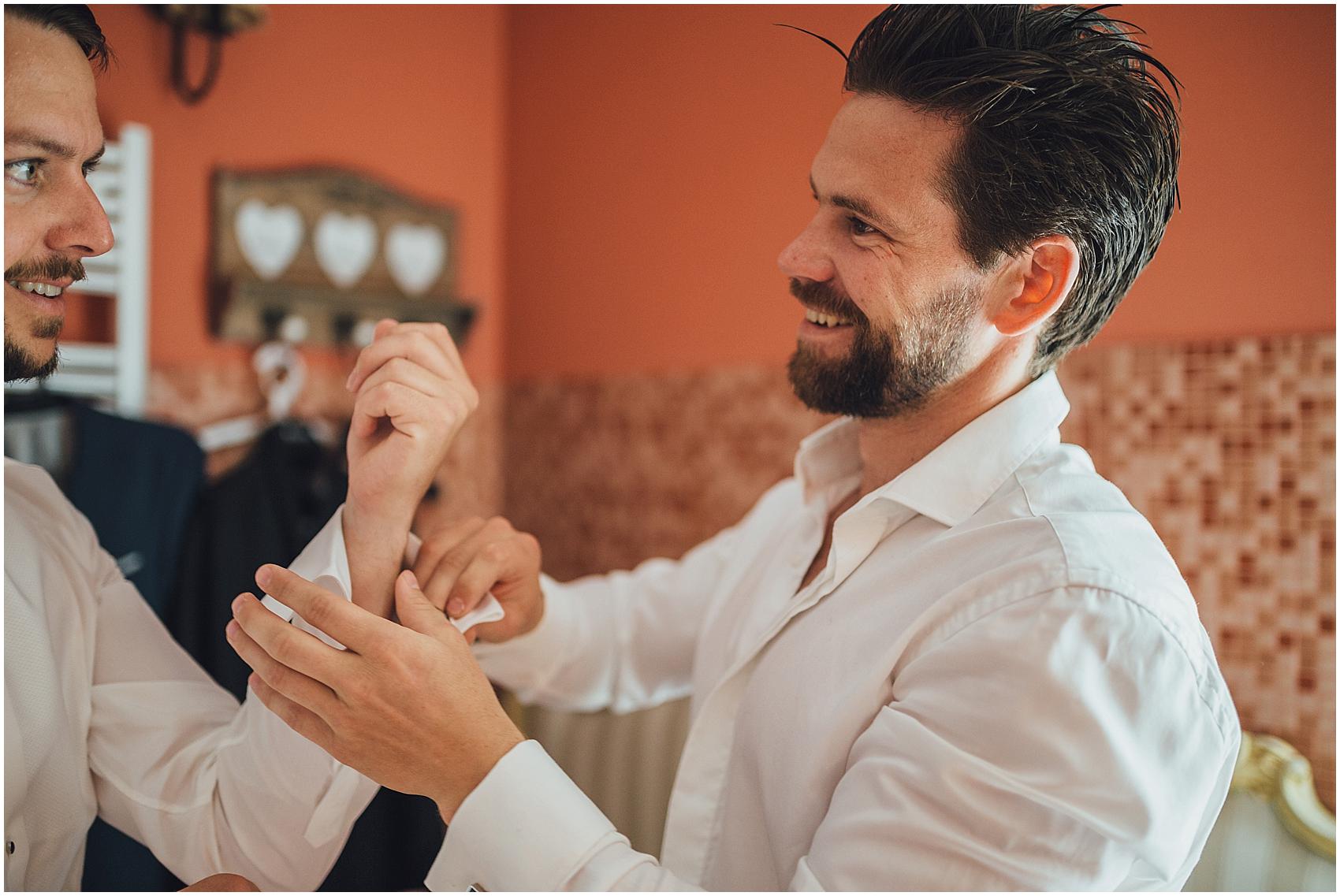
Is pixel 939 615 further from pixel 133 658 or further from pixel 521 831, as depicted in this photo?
pixel 133 658

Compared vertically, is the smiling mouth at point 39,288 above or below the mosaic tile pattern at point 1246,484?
above

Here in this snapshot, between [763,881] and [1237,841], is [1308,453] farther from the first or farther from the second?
[763,881]

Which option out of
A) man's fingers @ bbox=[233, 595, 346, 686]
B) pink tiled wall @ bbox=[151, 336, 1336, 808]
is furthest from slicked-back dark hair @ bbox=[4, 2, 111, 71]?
pink tiled wall @ bbox=[151, 336, 1336, 808]

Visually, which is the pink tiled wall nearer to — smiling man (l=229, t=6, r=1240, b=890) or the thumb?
smiling man (l=229, t=6, r=1240, b=890)

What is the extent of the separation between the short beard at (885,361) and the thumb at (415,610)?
29 cm

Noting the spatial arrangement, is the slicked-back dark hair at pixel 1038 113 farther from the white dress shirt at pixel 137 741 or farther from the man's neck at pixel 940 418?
the white dress shirt at pixel 137 741

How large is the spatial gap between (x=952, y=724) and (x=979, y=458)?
0.21 metres

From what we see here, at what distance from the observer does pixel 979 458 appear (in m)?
0.65

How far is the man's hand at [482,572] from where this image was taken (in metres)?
0.62

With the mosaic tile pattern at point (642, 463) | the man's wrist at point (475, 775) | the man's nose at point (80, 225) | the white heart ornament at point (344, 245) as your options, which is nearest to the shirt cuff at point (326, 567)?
the man's wrist at point (475, 775)

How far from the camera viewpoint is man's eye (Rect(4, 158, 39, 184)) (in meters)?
0.45

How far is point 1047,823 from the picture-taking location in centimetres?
49

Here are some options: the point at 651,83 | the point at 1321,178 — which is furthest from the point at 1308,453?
the point at 651,83

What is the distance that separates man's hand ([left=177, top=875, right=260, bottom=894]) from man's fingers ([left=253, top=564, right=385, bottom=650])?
150mm
